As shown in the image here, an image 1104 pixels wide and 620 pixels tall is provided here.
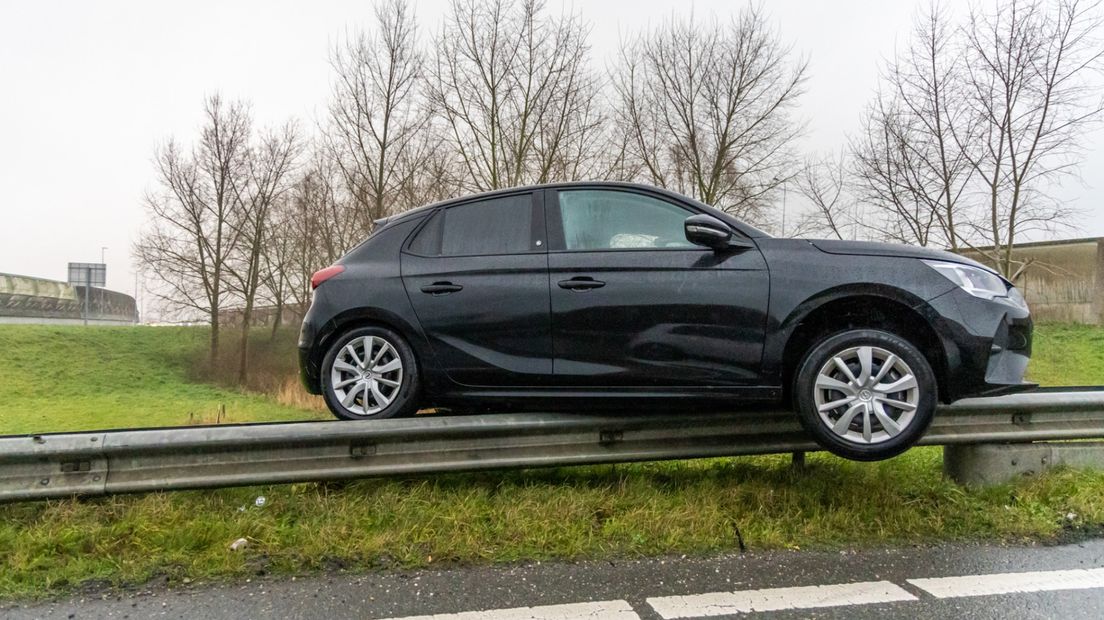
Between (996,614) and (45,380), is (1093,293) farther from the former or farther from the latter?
(45,380)

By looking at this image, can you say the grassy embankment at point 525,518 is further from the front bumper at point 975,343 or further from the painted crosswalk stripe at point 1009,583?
the front bumper at point 975,343

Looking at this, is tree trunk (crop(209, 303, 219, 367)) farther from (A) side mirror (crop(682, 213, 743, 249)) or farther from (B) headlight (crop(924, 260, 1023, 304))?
(B) headlight (crop(924, 260, 1023, 304))

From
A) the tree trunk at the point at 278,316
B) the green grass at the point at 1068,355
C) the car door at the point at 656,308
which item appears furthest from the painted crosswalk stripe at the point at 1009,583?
the tree trunk at the point at 278,316

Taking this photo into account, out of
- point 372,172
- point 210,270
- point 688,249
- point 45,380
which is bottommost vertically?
point 45,380

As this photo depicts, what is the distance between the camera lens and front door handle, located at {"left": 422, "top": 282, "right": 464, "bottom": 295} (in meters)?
3.51

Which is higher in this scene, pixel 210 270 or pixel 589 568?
pixel 210 270

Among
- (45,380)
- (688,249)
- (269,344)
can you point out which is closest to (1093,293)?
(688,249)

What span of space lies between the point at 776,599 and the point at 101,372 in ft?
94.5

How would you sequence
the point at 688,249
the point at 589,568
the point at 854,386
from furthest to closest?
the point at 688,249 < the point at 854,386 < the point at 589,568

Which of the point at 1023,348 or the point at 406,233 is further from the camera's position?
the point at 406,233

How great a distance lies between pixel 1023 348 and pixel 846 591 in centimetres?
174

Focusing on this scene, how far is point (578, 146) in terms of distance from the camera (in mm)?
17875

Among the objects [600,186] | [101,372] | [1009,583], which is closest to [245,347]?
[101,372]

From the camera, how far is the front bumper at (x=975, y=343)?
3.00m
